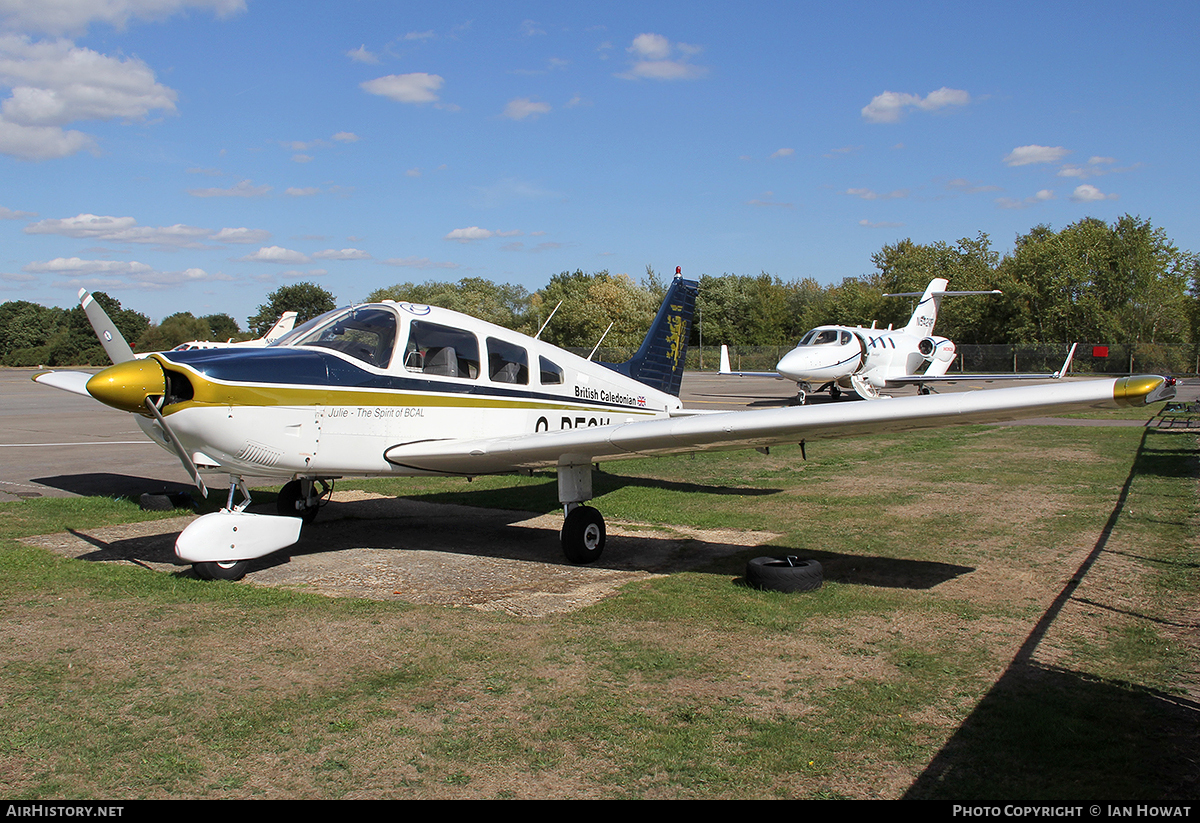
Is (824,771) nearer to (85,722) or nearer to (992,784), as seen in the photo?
(992,784)

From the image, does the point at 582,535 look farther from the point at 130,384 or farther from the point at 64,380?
the point at 64,380

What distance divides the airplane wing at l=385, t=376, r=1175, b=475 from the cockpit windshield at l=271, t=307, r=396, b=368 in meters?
0.88

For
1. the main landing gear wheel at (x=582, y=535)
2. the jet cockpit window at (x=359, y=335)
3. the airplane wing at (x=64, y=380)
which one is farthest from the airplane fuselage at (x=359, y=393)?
the airplane wing at (x=64, y=380)

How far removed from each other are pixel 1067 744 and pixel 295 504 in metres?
7.99

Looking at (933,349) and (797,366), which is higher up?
(933,349)

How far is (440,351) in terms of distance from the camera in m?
7.50

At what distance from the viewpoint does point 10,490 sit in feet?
36.0

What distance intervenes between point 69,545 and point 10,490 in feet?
14.6

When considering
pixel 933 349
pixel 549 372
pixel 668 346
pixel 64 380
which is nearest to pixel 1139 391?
pixel 549 372

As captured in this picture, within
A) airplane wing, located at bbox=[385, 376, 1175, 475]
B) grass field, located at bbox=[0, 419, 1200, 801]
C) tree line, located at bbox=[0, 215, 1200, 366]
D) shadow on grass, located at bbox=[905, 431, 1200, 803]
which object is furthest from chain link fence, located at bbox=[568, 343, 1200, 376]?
shadow on grass, located at bbox=[905, 431, 1200, 803]

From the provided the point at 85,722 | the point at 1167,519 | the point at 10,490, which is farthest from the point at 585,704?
the point at 10,490

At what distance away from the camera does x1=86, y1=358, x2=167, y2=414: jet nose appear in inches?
221

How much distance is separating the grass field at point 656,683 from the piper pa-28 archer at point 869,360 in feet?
61.4

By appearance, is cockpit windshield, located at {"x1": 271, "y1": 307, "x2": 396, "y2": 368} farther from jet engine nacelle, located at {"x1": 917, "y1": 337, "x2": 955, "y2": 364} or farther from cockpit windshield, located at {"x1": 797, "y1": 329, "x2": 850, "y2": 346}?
jet engine nacelle, located at {"x1": 917, "y1": 337, "x2": 955, "y2": 364}
